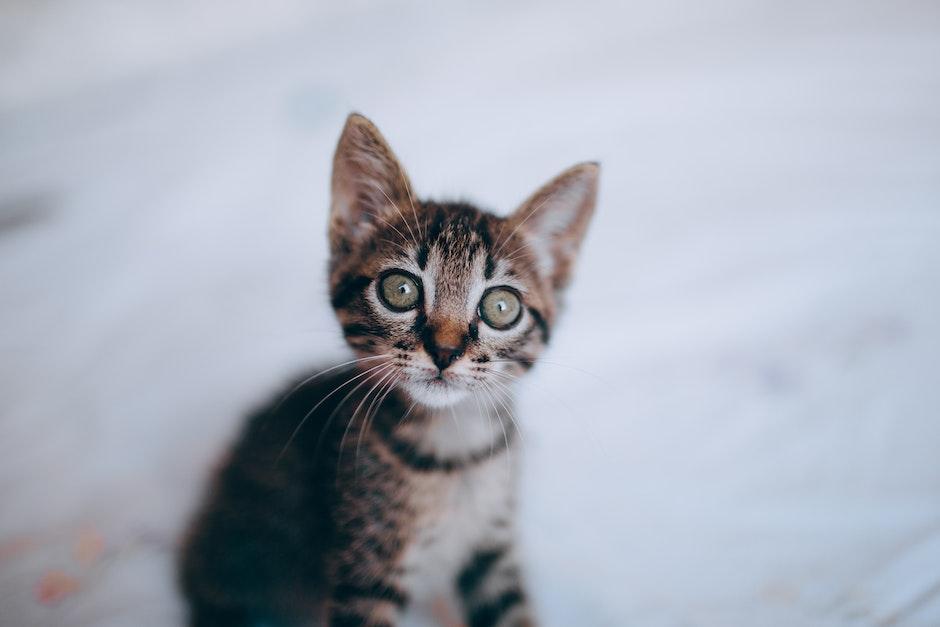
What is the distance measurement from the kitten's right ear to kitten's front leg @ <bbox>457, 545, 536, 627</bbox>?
0.47m

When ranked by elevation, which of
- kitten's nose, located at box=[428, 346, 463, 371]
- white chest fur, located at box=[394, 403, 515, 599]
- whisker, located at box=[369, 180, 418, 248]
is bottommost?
white chest fur, located at box=[394, 403, 515, 599]

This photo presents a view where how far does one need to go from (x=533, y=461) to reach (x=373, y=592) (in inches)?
14.8

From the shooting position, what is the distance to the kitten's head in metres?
0.70

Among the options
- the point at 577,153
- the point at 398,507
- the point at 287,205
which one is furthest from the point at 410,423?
the point at 577,153

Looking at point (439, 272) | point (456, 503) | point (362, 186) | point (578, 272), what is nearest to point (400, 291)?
point (439, 272)

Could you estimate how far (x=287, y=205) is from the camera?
3.37ft

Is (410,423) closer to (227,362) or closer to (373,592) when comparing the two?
(373,592)

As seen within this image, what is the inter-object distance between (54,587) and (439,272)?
0.63 m

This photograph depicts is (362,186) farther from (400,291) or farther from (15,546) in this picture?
(15,546)

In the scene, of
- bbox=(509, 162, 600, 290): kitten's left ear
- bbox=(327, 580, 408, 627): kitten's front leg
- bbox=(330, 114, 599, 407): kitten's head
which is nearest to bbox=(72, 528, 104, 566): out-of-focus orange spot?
bbox=(327, 580, 408, 627): kitten's front leg

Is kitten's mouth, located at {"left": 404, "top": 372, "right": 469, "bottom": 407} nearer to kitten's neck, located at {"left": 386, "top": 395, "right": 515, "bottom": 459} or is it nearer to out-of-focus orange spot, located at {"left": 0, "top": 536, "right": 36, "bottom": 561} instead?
kitten's neck, located at {"left": 386, "top": 395, "right": 515, "bottom": 459}

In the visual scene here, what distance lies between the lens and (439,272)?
Answer: 2.39 feet

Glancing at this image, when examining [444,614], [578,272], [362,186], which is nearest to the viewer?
[362,186]

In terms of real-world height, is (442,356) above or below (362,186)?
below
